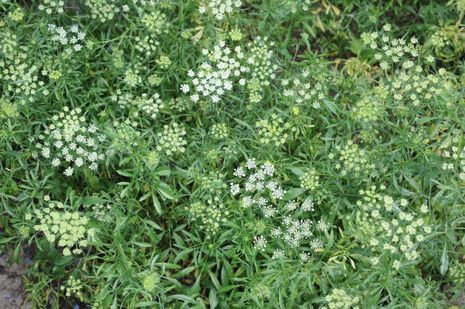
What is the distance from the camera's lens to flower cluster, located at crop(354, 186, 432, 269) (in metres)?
5.39

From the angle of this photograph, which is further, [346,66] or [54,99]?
[346,66]

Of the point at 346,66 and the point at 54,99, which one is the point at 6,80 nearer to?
the point at 54,99

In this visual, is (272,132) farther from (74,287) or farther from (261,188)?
(74,287)

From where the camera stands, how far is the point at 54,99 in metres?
6.52

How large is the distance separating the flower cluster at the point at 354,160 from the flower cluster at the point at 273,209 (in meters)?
Answer: 0.55

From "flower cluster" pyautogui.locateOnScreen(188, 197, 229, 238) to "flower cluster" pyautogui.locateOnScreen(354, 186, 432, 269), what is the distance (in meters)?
1.37

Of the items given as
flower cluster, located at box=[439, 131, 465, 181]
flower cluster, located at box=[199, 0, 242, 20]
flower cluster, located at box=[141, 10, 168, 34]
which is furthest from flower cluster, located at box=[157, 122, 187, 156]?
flower cluster, located at box=[439, 131, 465, 181]

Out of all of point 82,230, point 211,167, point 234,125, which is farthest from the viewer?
point 234,125

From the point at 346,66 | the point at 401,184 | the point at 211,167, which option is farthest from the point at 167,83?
the point at 401,184

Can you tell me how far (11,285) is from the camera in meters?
6.72

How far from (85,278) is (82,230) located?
4.32ft

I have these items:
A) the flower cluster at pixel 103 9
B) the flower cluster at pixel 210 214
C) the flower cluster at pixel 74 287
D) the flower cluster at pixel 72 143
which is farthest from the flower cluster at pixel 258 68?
the flower cluster at pixel 74 287

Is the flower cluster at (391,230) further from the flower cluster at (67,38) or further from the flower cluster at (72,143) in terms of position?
the flower cluster at (67,38)

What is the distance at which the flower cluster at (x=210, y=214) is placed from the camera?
231 inches
